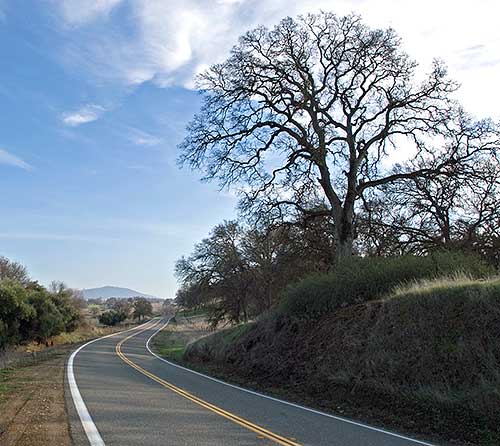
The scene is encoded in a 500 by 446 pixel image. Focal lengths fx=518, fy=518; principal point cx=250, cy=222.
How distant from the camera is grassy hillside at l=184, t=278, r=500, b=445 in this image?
985 cm

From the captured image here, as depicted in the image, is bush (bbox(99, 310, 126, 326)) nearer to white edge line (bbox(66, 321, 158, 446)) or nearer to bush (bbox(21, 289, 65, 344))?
bush (bbox(21, 289, 65, 344))

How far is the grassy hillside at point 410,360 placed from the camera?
388 inches

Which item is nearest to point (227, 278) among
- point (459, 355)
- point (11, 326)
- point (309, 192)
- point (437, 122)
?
point (11, 326)

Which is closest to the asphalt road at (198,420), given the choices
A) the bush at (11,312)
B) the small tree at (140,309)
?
the bush at (11,312)

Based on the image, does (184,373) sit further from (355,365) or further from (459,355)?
(459,355)

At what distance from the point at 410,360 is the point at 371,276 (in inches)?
205

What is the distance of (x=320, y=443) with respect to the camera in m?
8.08

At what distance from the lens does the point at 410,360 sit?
11.9 metres

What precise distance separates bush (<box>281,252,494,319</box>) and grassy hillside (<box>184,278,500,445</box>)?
525 mm

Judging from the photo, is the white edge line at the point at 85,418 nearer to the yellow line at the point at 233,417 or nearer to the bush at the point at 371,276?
the yellow line at the point at 233,417

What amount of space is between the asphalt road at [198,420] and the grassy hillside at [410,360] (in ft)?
4.10

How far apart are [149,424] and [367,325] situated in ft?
23.9

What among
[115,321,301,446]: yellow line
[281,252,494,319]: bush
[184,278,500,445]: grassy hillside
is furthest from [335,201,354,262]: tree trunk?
[115,321,301,446]: yellow line

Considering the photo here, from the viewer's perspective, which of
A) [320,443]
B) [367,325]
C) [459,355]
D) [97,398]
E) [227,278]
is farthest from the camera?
[227,278]
